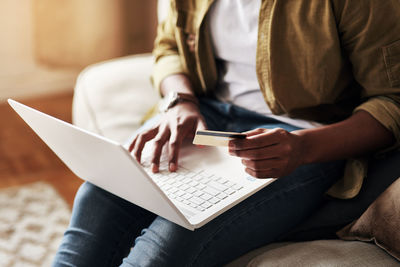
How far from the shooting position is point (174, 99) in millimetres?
1115

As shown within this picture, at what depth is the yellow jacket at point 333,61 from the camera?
0.92m

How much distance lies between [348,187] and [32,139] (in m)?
1.62

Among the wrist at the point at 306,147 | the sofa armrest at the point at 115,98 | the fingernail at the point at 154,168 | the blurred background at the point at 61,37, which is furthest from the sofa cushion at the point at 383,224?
the blurred background at the point at 61,37

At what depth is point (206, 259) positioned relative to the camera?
0.86m

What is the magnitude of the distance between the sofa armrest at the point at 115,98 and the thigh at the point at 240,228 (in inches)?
21.9

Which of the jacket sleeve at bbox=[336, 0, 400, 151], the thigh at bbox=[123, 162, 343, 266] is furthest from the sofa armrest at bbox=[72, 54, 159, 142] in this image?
the jacket sleeve at bbox=[336, 0, 400, 151]

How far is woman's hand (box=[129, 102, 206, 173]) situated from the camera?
96 centimetres

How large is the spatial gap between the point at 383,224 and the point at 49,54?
2.21 m

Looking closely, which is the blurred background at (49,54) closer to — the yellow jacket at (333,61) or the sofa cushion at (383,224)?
the yellow jacket at (333,61)

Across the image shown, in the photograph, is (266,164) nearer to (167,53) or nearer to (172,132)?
(172,132)

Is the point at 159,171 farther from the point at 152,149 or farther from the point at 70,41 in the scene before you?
the point at 70,41

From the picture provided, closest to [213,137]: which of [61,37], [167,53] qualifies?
[167,53]

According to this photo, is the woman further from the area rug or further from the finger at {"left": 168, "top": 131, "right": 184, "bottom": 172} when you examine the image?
the area rug

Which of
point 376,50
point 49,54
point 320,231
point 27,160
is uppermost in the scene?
point 376,50
